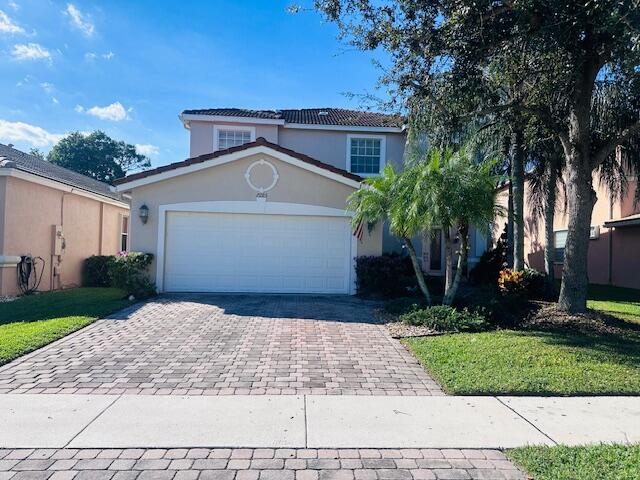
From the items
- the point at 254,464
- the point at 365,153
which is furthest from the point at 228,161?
the point at 254,464

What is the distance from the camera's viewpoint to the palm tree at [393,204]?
9.58 m

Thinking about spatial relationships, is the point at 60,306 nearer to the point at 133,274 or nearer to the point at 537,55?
the point at 133,274

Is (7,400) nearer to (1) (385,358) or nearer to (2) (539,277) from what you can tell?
(1) (385,358)

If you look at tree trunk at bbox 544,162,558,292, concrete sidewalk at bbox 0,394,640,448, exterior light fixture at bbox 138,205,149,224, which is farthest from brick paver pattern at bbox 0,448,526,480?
tree trunk at bbox 544,162,558,292

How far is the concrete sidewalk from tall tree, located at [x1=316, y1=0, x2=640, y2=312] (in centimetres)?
542

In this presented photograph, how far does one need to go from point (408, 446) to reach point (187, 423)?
2.11m

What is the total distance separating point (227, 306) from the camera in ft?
35.8

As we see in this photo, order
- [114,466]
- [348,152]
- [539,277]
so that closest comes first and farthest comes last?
1. [114,466]
2. [539,277]
3. [348,152]

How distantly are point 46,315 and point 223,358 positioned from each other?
5390 millimetres

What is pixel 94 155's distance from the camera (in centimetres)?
4572

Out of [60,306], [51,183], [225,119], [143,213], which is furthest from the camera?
[225,119]

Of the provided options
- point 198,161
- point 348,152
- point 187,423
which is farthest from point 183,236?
point 187,423

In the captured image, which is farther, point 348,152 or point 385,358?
point 348,152

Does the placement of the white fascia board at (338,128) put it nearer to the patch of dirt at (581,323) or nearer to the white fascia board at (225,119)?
the white fascia board at (225,119)
